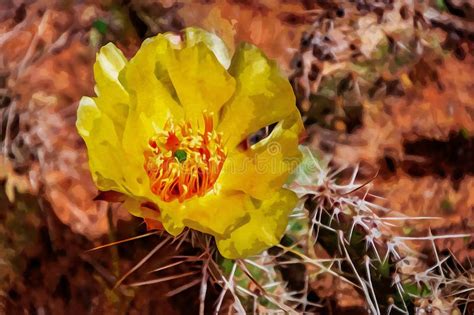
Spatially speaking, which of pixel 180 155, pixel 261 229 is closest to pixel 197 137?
pixel 180 155

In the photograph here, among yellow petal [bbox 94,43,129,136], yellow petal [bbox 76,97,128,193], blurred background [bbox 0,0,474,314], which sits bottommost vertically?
blurred background [bbox 0,0,474,314]

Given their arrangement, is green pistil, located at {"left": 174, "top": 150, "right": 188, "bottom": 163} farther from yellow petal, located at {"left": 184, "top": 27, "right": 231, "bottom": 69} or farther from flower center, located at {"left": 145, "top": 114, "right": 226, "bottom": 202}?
yellow petal, located at {"left": 184, "top": 27, "right": 231, "bottom": 69}

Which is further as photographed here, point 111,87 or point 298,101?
point 298,101

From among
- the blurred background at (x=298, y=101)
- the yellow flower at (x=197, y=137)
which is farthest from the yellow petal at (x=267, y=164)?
the blurred background at (x=298, y=101)

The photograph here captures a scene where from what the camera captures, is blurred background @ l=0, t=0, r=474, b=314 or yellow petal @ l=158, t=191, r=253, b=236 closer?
yellow petal @ l=158, t=191, r=253, b=236

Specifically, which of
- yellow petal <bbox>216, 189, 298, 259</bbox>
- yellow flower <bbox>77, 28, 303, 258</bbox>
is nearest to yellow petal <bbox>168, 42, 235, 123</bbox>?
yellow flower <bbox>77, 28, 303, 258</bbox>

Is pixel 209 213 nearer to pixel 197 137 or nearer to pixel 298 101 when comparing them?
pixel 197 137

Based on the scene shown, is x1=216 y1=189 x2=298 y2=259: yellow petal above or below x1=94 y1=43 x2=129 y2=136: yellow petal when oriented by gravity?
below

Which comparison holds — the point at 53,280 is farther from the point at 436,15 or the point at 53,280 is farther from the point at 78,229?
the point at 436,15
